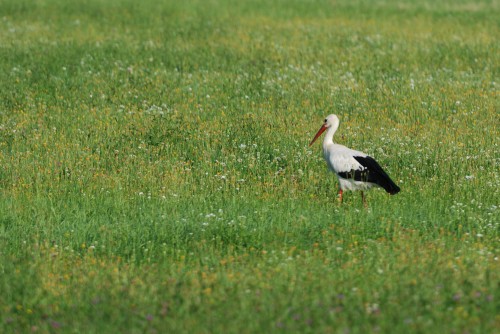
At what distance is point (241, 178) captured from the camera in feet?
44.1

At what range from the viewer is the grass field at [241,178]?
7879 mm

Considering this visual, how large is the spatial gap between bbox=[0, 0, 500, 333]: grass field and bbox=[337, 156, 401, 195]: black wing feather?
0.41 metres

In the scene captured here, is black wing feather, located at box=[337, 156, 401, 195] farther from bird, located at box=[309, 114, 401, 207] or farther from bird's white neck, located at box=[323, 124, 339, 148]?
bird's white neck, located at box=[323, 124, 339, 148]

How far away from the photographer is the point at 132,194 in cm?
1244

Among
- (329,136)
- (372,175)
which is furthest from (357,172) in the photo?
(329,136)

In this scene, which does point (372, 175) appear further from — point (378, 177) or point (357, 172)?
point (357, 172)

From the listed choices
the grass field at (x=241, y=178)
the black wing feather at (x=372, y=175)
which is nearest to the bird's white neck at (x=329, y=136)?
the grass field at (x=241, y=178)

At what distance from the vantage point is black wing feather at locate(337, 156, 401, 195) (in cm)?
1175

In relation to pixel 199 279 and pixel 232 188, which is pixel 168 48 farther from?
pixel 199 279

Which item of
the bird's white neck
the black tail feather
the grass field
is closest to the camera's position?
the grass field

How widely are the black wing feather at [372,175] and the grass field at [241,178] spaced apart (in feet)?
1.33

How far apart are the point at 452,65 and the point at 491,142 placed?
292 inches

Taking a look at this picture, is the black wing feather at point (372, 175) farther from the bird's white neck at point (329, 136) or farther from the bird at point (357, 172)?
the bird's white neck at point (329, 136)

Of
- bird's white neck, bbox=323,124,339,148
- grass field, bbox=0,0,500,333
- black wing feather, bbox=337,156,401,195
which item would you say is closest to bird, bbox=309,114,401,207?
black wing feather, bbox=337,156,401,195
